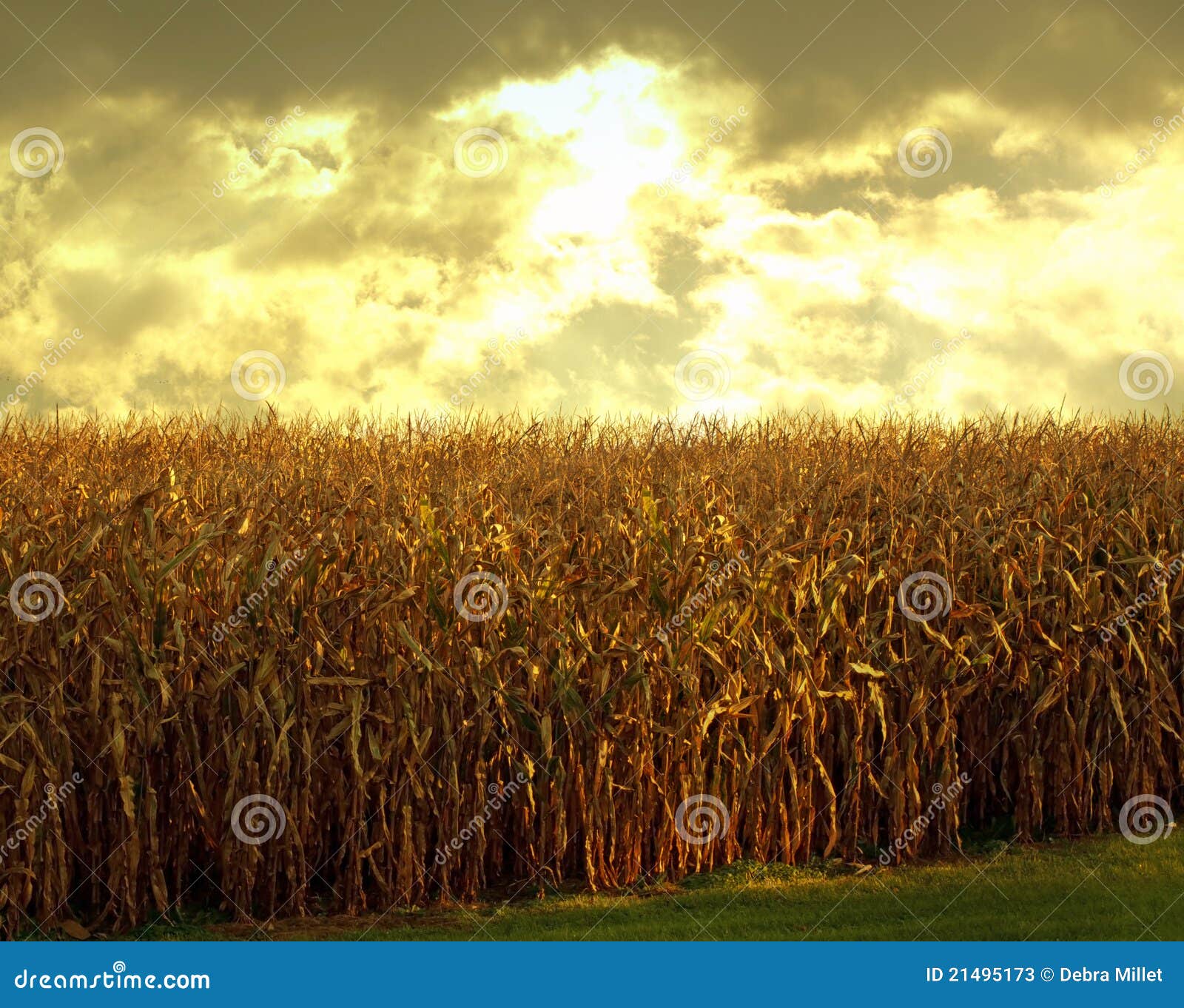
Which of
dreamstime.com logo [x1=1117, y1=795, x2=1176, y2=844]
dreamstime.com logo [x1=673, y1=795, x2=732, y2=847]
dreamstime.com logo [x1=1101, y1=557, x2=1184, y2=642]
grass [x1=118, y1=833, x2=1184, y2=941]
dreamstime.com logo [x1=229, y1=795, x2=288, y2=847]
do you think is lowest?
grass [x1=118, y1=833, x2=1184, y2=941]

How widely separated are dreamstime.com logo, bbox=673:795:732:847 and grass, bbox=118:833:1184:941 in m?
0.20

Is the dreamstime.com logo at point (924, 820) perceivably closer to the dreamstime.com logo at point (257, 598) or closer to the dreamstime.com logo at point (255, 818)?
the dreamstime.com logo at point (255, 818)

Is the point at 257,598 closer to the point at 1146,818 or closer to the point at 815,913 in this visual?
the point at 815,913

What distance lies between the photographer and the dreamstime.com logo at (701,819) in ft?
20.4

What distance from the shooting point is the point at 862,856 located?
264 inches

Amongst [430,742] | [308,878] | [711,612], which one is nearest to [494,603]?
[430,742]

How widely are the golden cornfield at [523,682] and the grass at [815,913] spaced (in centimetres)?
17

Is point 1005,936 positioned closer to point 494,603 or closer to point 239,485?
point 494,603

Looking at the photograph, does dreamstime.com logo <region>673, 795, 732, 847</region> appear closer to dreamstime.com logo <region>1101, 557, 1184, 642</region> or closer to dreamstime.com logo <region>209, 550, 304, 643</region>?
dreamstime.com logo <region>209, 550, 304, 643</region>

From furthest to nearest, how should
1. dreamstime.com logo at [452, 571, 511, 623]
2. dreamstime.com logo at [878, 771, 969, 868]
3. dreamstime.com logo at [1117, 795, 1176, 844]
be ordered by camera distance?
dreamstime.com logo at [1117, 795, 1176, 844]
dreamstime.com logo at [878, 771, 969, 868]
dreamstime.com logo at [452, 571, 511, 623]

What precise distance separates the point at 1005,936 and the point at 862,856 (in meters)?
1.12

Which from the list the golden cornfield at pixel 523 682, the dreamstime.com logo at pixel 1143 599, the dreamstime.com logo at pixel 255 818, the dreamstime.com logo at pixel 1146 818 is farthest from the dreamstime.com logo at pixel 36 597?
the dreamstime.com logo at pixel 1146 818

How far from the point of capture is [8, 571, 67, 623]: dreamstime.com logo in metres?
5.82

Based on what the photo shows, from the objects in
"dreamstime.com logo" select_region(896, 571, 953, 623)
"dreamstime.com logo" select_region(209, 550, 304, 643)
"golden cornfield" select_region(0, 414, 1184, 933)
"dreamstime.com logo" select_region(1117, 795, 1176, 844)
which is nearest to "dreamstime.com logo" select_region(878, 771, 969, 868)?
"golden cornfield" select_region(0, 414, 1184, 933)
